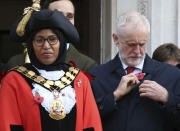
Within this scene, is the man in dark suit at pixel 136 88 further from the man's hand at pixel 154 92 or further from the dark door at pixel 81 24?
the dark door at pixel 81 24

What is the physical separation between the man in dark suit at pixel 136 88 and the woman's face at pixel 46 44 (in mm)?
463

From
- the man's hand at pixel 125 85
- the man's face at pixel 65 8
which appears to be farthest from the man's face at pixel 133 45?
the man's face at pixel 65 8

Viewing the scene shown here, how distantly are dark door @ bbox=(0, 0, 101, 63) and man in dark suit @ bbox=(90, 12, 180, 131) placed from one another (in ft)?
8.20

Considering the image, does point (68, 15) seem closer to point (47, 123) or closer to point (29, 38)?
point (29, 38)

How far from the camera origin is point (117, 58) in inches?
136

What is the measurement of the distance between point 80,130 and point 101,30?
301 cm

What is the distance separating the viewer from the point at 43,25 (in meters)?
3.04

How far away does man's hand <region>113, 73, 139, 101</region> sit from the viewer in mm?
3236

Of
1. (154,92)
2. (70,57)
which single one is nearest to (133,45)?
(154,92)

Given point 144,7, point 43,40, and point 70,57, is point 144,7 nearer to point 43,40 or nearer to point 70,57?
point 70,57

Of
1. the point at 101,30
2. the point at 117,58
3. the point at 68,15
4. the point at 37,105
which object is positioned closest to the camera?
the point at 37,105

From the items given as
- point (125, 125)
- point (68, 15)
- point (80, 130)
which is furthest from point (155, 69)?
point (68, 15)

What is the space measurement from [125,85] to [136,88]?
11cm

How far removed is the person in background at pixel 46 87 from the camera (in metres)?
2.93
